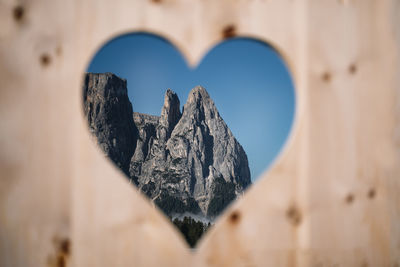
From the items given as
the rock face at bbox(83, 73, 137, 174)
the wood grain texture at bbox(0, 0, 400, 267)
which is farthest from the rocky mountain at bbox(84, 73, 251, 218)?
the wood grain texture at bbox(0, 0, 400, 267)

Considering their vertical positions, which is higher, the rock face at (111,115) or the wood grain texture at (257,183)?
the rock face at (111,115)

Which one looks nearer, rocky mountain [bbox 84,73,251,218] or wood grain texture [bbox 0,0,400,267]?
wood grain texture [bbox 0,0,400,267]

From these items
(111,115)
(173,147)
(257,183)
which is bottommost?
(257,183)

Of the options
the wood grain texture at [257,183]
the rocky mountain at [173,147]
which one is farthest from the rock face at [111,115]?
the wood grain texture at [257,183]

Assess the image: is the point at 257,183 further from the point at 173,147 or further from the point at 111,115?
the point at 173,147

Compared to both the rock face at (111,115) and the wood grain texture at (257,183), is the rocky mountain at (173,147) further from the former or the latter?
the wood grain texture at (257,183)

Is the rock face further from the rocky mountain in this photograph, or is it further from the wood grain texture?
the wood grain texture

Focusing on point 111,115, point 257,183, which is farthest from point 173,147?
point 257,183

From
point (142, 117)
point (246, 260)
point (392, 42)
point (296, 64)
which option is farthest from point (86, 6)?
point (142, 117)
